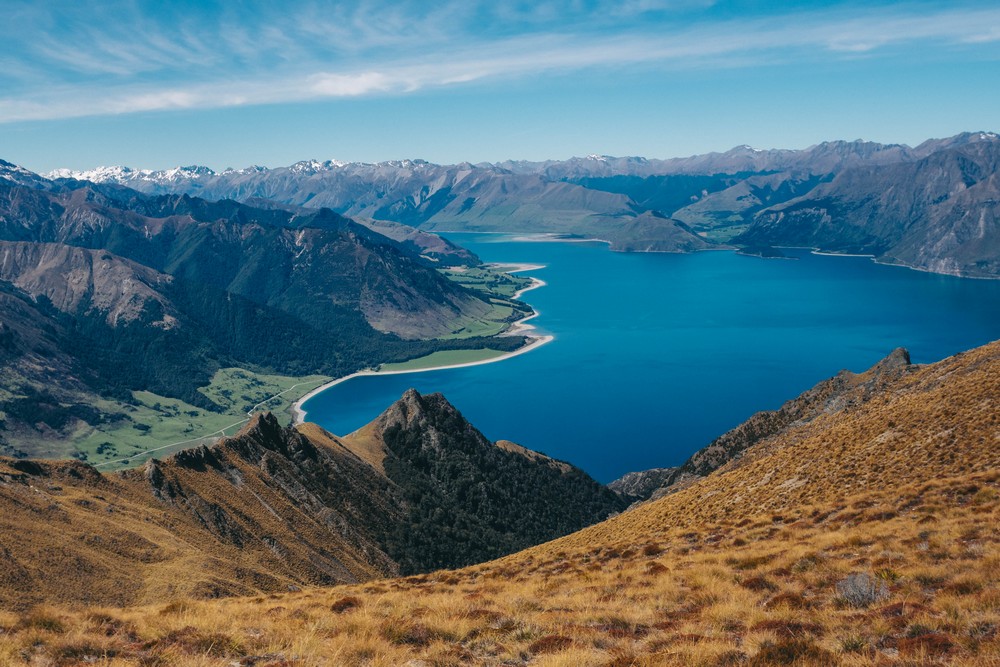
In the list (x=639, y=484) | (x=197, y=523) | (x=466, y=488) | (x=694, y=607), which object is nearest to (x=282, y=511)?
(x=197, y=523)

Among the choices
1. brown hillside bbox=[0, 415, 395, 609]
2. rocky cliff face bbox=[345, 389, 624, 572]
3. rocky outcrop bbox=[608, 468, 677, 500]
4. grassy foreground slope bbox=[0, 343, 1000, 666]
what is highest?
grassy foreground slope bbox=[0, 343, 1000, 666]

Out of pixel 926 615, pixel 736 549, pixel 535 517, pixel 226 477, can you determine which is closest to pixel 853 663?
pixel 926 615

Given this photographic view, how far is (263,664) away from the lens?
20797 mm

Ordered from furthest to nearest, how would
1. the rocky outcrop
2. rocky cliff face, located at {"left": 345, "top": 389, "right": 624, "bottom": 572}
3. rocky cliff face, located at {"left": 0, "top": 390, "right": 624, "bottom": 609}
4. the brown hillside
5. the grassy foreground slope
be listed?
the rocky outcrop < rocky cliff face, located at {"left": 345, "top": 389, "right": 624, "bottom": 572} < rocky cliff face, located at {"left": 0, "top": 390, "right": 624, "bottom": 609} < the brown hillside < the grassy foreground slope

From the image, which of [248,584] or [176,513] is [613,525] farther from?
[176,513]

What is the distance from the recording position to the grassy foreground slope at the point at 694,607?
2036 cm

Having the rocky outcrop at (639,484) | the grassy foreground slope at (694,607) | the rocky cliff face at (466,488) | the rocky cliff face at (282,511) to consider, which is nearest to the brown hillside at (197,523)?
the rocky cliff face at (282,511)

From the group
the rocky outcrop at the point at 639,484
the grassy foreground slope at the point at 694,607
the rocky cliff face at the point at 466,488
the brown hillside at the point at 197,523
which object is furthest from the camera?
the rocky outcrop at the point at 639,484

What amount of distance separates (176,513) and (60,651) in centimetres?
7282

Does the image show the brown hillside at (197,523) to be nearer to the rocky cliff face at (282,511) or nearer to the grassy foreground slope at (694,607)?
the rocky cliff face at (282,511)

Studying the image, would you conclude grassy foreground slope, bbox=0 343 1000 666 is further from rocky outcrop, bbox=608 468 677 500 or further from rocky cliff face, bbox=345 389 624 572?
rocky outcrop, bbox=608 468 677 500

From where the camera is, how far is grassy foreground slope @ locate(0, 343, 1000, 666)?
66.8 ft

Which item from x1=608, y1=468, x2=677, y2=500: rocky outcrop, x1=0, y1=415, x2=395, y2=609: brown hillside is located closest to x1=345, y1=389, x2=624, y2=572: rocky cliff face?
x1=608, y1=468, x2=677, y2=500: rocky outcrop

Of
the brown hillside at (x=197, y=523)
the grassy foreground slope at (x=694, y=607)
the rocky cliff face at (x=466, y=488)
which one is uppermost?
the grassy foreground slope at (x=694, y=607)
